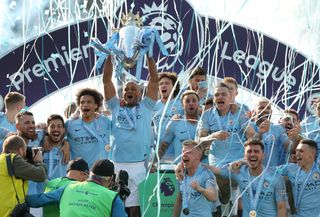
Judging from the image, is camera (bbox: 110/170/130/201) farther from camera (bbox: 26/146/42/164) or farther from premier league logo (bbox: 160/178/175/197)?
premier league logo (bbox: 160/178/175/197)

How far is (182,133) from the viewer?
11.3 meters

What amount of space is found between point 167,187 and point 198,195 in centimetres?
51

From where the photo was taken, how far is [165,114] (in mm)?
11719

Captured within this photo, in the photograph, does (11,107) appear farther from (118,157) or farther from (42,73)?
(42,73)

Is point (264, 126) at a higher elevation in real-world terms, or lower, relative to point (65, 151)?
higher

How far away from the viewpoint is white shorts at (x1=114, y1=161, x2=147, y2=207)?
10.8 m

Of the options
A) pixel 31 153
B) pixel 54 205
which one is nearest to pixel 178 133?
pixel 31 153

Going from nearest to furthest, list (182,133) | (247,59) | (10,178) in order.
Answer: (10,178) → (182,133) → (247,59)

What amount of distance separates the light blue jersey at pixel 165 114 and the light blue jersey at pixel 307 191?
1.54 meters

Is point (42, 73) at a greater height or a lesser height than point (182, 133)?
greater

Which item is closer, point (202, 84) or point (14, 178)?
point (14, 178)

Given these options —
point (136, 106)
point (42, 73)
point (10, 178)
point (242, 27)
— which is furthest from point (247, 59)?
point (10, 178)

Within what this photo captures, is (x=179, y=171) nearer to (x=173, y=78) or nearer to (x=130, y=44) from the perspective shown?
(x=130, y=44)

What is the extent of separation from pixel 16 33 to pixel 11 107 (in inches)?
174
